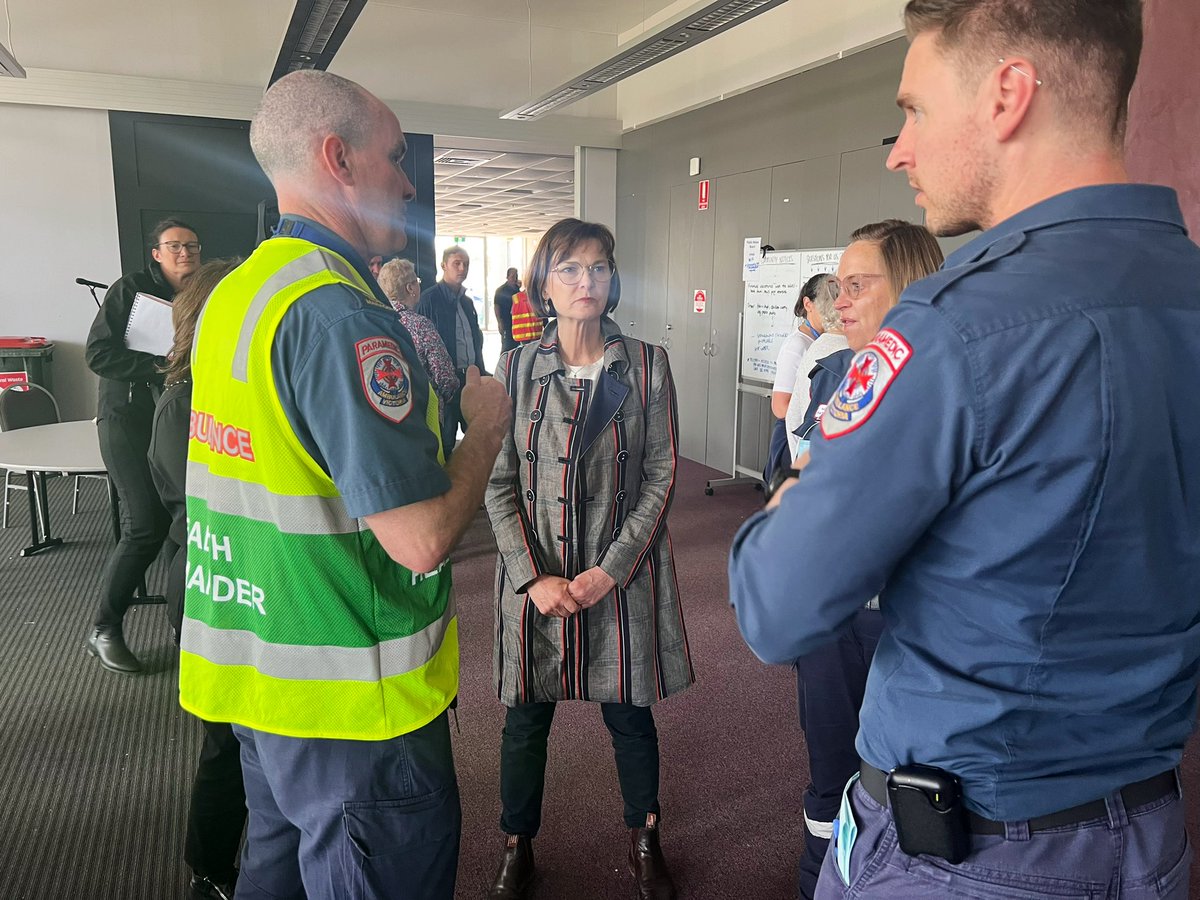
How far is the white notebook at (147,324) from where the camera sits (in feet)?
10.1

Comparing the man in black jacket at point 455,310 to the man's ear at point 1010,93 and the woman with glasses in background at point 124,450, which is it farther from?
the man's ear at point 1010,93

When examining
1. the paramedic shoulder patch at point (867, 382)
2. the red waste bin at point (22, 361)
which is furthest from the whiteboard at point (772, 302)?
the red waste bin at point (22, 361)

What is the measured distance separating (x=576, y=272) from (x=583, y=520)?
0.57m

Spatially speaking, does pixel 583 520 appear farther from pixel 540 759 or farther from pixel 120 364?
pixel 120 364

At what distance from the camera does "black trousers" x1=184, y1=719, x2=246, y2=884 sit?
1657 mm

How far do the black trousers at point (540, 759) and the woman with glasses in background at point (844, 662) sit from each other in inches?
14.2

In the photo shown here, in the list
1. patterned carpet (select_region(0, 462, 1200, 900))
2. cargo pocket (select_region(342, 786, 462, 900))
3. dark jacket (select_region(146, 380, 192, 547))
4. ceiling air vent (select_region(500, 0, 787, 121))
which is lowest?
patterned carpet (select_region(0, 462, 1200, 900))

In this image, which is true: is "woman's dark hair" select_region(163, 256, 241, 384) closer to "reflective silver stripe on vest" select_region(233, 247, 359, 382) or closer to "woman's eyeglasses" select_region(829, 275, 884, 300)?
"reflective silver stripe on vest" select_region(233, 247, 359, 382)

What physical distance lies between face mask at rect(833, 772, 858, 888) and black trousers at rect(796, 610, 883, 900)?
763 millimetres

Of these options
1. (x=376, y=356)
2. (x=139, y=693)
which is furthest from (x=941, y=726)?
(x=139, y=693)

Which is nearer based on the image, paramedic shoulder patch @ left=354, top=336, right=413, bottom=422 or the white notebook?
paramedic shoulder patch @ left=354, top=336, right=413, bottom=422

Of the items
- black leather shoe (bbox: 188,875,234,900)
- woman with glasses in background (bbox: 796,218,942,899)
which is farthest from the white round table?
woman with glasses in background (bbox: 796,218,942,899)

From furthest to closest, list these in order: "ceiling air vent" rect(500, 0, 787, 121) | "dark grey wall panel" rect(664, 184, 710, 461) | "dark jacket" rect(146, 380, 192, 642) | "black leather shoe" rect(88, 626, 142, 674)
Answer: "dark grey wall panel" rect(664, 184, 710, 461) → "ceiling air vent" rect(500, 0, 787, 121) → "black leather shoe" rect(88, 626, 142, 674) → "dark jacket" rect(146, 380, 192, 642)

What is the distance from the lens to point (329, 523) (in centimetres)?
105
